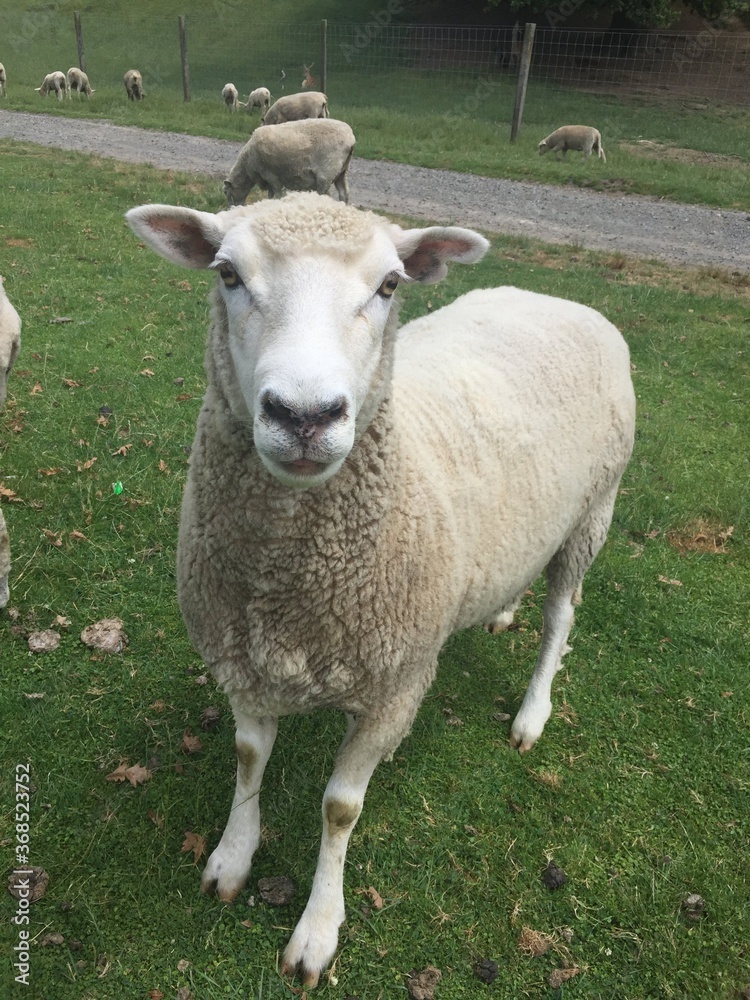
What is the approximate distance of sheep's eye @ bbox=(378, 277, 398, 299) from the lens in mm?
1938

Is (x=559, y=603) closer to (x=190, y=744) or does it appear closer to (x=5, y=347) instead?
(x=190, y=744)

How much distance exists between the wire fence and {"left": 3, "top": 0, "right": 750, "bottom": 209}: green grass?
11 centimetres

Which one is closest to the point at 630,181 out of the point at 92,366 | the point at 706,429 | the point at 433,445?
the point at 706,429

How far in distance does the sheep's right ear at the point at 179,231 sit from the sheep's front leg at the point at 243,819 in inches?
60.1

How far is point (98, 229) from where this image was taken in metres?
8.59

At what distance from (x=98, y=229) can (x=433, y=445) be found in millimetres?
7739

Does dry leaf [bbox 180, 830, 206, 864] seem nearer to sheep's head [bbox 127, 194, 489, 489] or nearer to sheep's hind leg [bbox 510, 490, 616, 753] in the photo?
sheep's hind leg [bbox 510, 490, 616, 753]

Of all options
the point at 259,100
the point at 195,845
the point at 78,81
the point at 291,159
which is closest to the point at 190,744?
the point at 195,845

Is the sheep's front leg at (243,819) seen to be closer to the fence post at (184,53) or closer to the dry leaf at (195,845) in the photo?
the dry leaf at (195,845)

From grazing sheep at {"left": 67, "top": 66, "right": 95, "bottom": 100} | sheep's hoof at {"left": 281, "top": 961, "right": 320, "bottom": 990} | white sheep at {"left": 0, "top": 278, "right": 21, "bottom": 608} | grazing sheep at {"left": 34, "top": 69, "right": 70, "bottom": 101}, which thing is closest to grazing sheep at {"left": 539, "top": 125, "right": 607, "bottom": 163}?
grazing sheep at {"left": 67, "top": 66, "right": 95, "bottom": 100}

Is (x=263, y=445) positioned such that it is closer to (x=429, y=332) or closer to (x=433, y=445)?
(x=433, y=445)

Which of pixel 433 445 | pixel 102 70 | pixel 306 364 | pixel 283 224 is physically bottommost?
pixel 102 70

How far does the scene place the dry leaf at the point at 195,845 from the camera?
8.60ft

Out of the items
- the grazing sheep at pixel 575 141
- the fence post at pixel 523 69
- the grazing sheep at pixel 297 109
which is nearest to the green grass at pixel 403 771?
the grazing sheep at pixel 297 109
